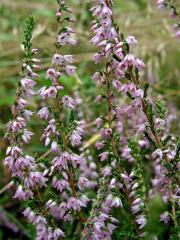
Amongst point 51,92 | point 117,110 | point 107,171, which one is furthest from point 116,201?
point 51,92

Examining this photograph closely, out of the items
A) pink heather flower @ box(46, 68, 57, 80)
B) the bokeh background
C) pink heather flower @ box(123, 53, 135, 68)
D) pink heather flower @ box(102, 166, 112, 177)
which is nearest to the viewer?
pink heather flower @ box(123, 53, 135, 68)

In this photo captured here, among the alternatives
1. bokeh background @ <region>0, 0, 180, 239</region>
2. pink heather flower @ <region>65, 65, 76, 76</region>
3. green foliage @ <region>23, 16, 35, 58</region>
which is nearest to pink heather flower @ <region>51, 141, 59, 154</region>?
pink heather flower @ <region>65, 65, 76, 76</region>

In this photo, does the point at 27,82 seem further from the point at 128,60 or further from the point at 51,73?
the point at 128,60

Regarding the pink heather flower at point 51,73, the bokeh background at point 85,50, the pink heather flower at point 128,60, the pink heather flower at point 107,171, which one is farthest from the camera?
the bokeh background at point 85,50

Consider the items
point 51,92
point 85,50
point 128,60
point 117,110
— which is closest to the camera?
point 128,60

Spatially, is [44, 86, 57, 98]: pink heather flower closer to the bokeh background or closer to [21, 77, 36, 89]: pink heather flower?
[21, 77, 36, 89]: pink heather flower

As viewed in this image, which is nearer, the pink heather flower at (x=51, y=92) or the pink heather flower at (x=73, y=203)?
the pink heather flower at (x=51, y=92)

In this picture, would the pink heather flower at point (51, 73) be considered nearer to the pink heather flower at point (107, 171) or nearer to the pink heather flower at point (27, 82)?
the pink heather flower at point (27, 82)

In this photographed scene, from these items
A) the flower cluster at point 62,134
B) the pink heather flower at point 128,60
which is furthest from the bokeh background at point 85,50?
the pink heather flower at point 128,60
